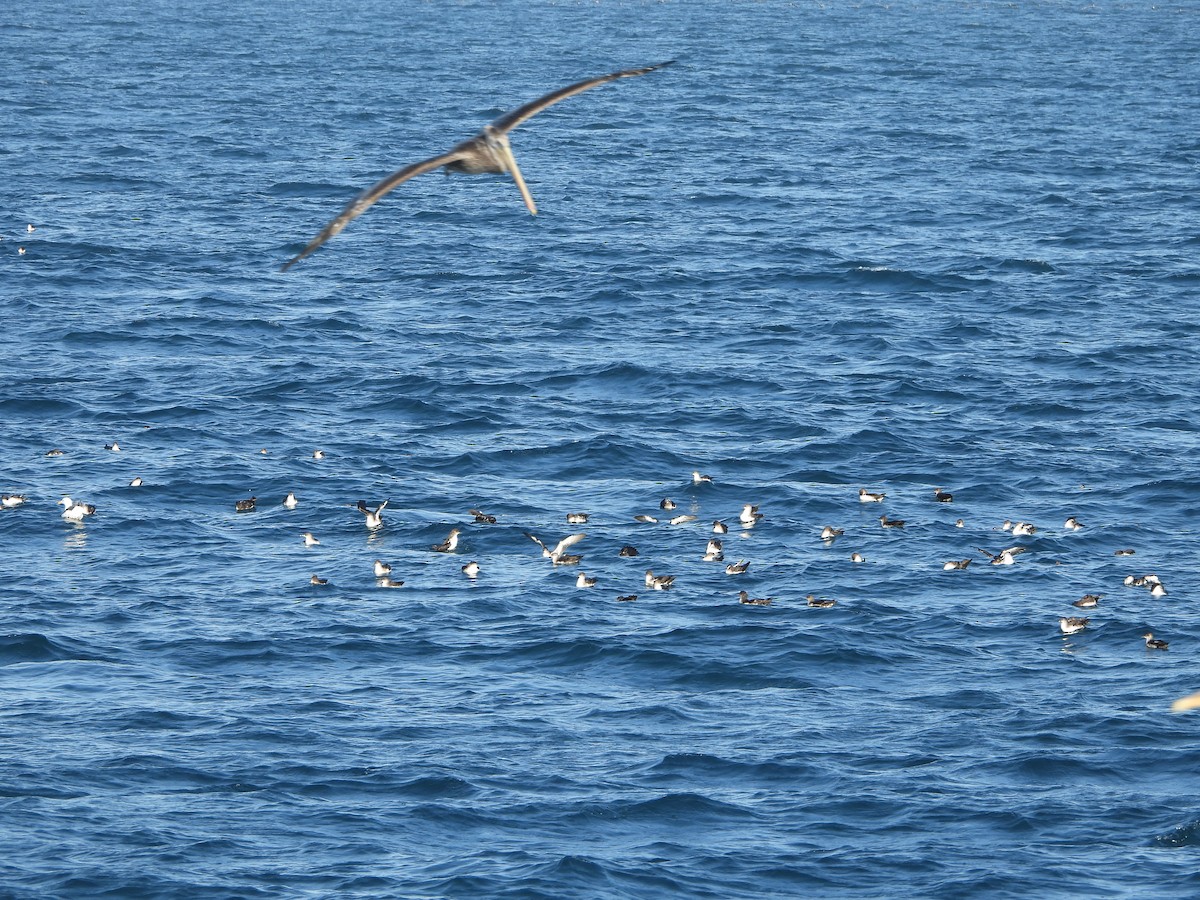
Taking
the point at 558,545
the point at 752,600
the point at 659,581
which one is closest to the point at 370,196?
the point at 752,600

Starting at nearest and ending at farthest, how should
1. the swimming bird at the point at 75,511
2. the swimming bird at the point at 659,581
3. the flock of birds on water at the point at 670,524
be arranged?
the flock of birds on water at the point at 670,524, the swimming bird at the point at 659,581, the swimming bird at the point at 75,511

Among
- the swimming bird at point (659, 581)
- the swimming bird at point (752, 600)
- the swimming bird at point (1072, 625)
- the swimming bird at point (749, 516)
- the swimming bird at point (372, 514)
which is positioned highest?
the swimming bird at point (372, 514)

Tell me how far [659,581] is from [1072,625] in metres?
7.69

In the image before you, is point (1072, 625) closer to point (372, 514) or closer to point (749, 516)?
point (749, 516)

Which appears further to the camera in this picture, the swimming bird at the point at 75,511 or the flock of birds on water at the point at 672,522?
the swimming bird at the point at 75,511

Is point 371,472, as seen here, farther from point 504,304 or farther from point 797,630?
point 504,304

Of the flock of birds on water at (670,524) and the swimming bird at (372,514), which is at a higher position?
the swimming bird at (372,514)

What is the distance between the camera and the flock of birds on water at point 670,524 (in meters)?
35.9

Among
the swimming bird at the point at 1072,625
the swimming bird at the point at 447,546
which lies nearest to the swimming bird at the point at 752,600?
the swimming bird at the point at 1072,625

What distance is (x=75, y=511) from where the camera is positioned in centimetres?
3925

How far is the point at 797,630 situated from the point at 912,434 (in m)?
12.1

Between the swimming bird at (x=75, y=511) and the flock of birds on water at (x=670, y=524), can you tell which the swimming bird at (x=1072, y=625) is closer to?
the flock of birds on water at (x=670, y=524)

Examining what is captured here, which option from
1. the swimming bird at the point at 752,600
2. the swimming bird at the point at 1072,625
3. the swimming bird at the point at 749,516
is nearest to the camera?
the swimming bird at the point at 1072,625

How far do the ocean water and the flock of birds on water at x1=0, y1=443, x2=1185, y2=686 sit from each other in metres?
0.23
